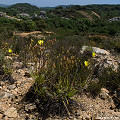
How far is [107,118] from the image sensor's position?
163 cm

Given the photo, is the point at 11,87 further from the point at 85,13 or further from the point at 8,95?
the point at 85,13

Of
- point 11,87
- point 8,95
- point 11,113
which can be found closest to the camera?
point 11,113

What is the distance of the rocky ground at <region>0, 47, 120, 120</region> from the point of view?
1.63m

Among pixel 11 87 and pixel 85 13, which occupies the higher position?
pixel 85 13

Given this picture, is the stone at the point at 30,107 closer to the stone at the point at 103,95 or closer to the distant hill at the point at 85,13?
the stone at the point at 103,95

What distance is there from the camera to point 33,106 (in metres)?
1.71

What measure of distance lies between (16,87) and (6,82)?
267 millimetres

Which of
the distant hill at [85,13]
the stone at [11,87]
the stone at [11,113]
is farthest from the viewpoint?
the distant hill at [85,13]

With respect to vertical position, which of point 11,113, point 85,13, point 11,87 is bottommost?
point 11,113

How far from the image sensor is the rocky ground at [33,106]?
163 centimetres

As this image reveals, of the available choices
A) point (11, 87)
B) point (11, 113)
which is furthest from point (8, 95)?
point (11, 113)

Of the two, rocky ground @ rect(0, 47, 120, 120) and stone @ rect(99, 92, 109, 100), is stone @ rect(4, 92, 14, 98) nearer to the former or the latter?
rocky ground @ rect(0, 47, 120, 120)

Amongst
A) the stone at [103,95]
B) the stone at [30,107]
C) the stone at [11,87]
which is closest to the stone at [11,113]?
the stone at [30,107]

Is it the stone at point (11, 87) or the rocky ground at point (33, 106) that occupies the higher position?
the stone at point (11, 87)
